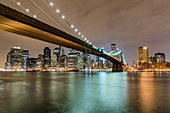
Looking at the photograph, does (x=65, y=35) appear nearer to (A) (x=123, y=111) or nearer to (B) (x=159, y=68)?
(A) (x=123, y=111)

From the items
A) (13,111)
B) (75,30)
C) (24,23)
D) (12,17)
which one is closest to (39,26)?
(24,23)

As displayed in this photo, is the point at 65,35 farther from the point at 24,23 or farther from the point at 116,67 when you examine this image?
the point at 116,67

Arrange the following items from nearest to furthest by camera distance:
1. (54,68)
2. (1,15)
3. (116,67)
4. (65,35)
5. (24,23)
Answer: (1,15), (24,23), (65,35), (116,67), (54,68)

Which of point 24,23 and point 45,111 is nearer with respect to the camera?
point 45,111

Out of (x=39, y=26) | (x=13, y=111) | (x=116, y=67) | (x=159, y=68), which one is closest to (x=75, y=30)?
(x=39, y=26)

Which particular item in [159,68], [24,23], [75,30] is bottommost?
[159,68]

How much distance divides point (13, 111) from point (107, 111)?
3.88 m

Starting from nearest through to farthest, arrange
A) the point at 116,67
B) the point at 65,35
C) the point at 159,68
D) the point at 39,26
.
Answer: the point at 39,26 < the point at 65,35 < the point at 116,67 < the point at 159,68

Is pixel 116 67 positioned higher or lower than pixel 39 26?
lower

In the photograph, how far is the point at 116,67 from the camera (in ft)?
304

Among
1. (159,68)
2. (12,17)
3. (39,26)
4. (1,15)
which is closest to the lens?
(1,15)

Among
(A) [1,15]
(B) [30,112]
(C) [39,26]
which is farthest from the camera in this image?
(C) [39,26]

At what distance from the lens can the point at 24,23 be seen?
891 inches

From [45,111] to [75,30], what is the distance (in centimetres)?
5164
